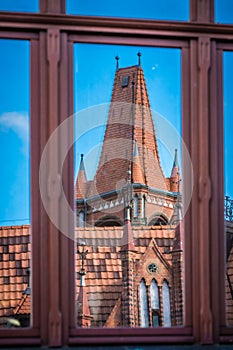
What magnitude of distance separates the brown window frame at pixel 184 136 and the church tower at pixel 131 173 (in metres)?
54.9

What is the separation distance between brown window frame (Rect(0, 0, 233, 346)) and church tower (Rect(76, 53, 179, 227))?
54.9m

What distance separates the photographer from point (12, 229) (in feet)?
181

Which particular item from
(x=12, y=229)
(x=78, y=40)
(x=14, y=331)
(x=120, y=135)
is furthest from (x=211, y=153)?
(x=120, y=135)

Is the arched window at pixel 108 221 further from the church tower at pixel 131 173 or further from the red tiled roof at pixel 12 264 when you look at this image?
the red tiled roof at pixel 12 264

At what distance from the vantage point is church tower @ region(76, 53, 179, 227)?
60.0 m

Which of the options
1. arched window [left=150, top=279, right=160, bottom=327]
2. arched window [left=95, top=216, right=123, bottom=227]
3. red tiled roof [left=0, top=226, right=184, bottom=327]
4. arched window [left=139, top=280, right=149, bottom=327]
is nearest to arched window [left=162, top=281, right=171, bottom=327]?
arched window [left=150, top=279, right=160, bottom=327]

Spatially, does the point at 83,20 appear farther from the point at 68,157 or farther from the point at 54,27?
the point at 68,157

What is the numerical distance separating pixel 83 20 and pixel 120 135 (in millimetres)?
57668

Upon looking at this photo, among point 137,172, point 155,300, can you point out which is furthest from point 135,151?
point 155,300

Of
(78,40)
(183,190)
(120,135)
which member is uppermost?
(120,135)

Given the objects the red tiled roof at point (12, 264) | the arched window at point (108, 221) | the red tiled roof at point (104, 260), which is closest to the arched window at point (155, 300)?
the red tiled roof at point (104, 260)

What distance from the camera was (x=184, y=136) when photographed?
3.91 meters

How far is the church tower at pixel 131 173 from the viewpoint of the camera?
60000 millimetres

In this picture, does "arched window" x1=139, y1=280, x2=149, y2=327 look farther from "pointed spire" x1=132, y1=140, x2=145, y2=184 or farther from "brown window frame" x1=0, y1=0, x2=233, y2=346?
"brown window frame" x1=0, y1=0, x2=233, y2=346
